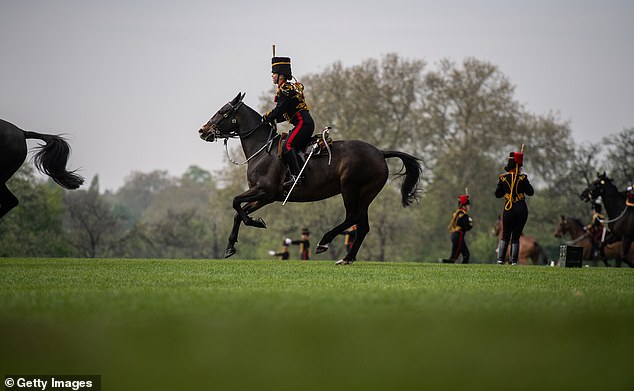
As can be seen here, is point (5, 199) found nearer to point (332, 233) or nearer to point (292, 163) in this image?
point (292, 163)

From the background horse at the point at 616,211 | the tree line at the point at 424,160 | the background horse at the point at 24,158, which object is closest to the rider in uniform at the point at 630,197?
the background horse at the point at 616,211

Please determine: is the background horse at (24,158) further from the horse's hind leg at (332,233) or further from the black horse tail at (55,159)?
the horse's hind leg at (332,233)

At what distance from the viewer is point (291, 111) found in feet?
54.9

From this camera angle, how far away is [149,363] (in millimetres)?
4945

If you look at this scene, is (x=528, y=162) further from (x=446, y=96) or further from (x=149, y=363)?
(x=149, y=363)

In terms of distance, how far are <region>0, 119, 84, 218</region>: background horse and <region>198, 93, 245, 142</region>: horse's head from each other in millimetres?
2682

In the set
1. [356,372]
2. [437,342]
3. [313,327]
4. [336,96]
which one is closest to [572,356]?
[437,342]

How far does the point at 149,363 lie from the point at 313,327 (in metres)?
1.59

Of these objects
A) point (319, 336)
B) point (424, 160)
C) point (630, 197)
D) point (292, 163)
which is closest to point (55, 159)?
point (292, 163)

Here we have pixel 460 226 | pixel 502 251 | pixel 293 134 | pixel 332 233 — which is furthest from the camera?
pixel 460 226

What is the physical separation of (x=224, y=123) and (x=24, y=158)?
11.8 feet

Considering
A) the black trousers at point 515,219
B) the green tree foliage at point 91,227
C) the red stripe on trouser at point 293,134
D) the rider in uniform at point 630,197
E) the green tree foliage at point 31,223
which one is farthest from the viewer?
the green tree foliage at point 91,227

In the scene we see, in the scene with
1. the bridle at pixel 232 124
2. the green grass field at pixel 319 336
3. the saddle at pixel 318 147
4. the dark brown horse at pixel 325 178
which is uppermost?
the bridle at pixel 232 124

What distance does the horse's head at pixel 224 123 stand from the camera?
17.5 metres
